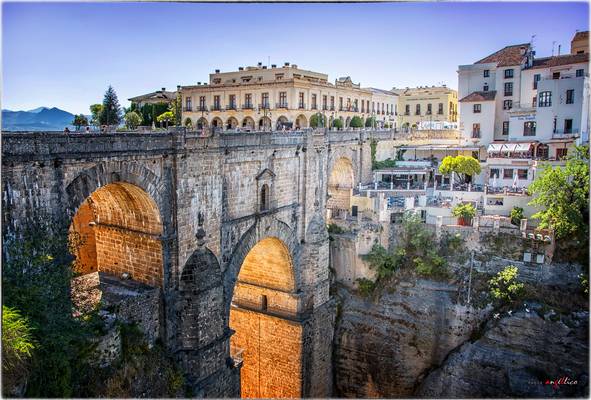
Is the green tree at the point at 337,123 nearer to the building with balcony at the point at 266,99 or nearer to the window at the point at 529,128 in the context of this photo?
the building with balcony at the point at 266,99

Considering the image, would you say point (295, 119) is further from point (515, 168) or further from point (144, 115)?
point (515, 168)

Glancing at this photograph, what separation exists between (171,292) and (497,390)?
13391 mm

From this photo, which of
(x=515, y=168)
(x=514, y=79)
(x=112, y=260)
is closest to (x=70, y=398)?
(x=112, y=260)

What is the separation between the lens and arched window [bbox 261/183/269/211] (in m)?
18.8

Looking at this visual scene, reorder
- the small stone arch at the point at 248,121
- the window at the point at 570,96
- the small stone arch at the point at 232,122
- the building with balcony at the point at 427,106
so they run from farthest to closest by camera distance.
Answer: the building with balcony at the point at 427,106 → the small stone arch at the point at 232,122 → the small stone arch at the point at 248,121 → the window at the point at 570,96

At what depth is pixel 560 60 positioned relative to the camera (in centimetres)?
3078

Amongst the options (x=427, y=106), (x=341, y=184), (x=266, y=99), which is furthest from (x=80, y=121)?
(x=427, y=106)

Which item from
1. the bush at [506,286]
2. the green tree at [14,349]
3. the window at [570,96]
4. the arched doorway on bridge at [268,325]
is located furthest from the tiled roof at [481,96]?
the green tree at [14,349]

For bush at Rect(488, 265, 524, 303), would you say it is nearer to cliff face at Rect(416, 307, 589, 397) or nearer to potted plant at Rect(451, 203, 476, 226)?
cliff face at Rect(416, 307, 589, 397)

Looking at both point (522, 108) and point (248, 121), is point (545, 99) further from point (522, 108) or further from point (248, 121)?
point (248, 121)

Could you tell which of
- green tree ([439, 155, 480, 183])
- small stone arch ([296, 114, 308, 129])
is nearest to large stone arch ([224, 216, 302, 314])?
green tree ([439, 155, 480, 183])

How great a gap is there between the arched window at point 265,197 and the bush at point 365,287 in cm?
731

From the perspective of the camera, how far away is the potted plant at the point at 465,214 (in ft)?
80.2

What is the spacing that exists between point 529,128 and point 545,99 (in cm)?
259
